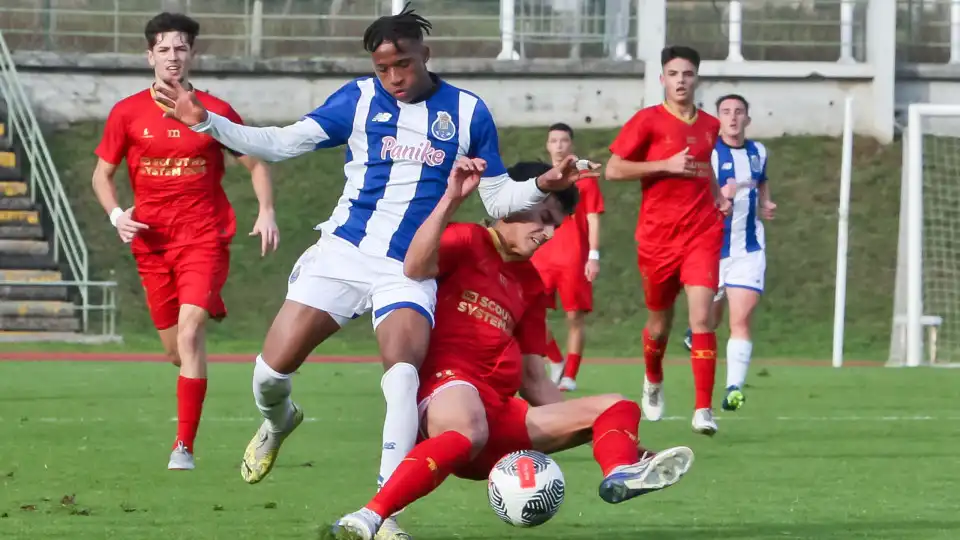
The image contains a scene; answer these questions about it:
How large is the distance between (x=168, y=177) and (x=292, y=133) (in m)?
2.48

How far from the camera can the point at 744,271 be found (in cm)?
1266

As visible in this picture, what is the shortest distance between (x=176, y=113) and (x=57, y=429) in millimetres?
4909

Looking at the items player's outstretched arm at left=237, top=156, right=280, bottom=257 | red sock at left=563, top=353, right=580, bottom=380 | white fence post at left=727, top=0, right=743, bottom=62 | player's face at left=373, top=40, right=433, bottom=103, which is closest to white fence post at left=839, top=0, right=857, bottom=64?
white fence post at left=727, top=0, right=743, bottom=62

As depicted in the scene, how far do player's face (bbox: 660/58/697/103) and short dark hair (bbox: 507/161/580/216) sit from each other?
389 centimetres

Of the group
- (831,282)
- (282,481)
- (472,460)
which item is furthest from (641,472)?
(831,282)

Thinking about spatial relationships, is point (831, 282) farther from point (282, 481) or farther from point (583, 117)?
point (282, 481)

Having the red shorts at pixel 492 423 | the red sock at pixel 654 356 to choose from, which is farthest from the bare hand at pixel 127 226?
the red sock at pixel 654 356

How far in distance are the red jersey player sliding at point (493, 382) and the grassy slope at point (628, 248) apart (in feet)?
46.1

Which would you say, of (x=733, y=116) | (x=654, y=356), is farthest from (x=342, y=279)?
(x=733, y=116)

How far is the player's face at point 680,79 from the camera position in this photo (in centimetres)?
1077

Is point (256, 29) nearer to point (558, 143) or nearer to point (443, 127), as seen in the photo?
point (558, 143)

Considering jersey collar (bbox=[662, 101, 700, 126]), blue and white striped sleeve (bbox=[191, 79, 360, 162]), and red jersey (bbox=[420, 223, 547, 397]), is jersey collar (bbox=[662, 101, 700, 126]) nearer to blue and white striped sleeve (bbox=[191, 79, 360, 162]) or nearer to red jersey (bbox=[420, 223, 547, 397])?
blue and white striped sleeve (bbox=[191, 79, 360, 162])

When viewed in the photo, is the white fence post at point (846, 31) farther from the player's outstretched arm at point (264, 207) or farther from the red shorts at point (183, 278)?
the red shorts at point (183, 278)

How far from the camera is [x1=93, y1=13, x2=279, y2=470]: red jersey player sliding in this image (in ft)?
28.9
